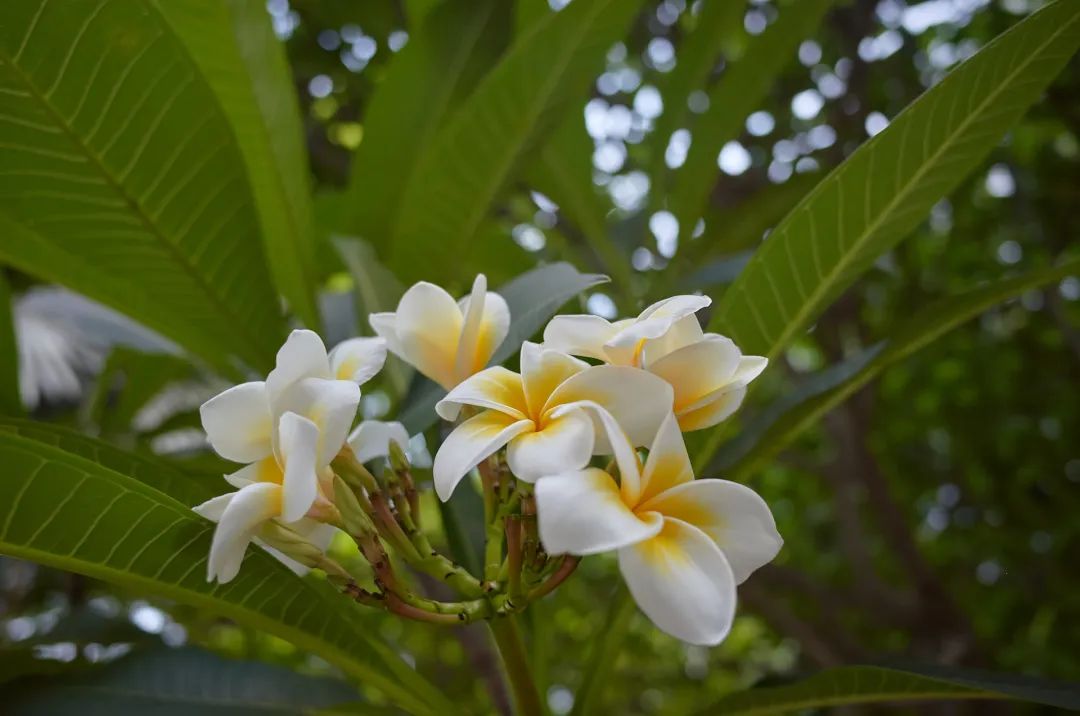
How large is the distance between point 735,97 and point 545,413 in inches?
32.9

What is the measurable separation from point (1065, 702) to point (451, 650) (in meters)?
2.22

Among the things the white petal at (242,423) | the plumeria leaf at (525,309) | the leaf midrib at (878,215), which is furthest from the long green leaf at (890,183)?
the white petal at (242,423)

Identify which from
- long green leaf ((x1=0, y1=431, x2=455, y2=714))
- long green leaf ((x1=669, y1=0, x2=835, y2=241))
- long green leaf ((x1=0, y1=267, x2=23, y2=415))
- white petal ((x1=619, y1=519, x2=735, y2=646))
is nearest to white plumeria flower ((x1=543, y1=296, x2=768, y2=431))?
white petal ((x1=619, y1=519, x2=735, y2=646))

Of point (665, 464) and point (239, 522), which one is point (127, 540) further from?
point (665, 464)

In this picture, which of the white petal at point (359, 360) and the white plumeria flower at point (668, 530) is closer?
the white plumeria flower at point (668, 530)

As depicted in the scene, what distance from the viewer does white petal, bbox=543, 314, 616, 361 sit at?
19.2 inches

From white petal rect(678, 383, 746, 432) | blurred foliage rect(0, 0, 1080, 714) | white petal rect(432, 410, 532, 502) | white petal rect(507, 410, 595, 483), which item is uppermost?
white petal rect(432, 410, 532, 502)

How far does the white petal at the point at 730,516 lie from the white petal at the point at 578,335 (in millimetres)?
100

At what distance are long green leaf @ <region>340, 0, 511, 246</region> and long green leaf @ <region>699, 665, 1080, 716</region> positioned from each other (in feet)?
2.17

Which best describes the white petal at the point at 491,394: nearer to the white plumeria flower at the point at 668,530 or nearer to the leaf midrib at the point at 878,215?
the white plumeria flower at the point at 668,530

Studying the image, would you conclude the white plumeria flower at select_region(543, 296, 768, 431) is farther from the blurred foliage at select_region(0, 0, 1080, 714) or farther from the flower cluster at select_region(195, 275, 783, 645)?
the blurred foliage at select_region(0, 0, 1080, 714)

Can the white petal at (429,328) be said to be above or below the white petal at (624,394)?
above

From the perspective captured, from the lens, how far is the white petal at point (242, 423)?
48 cm

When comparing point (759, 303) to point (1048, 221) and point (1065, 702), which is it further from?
point (1048, 221)
